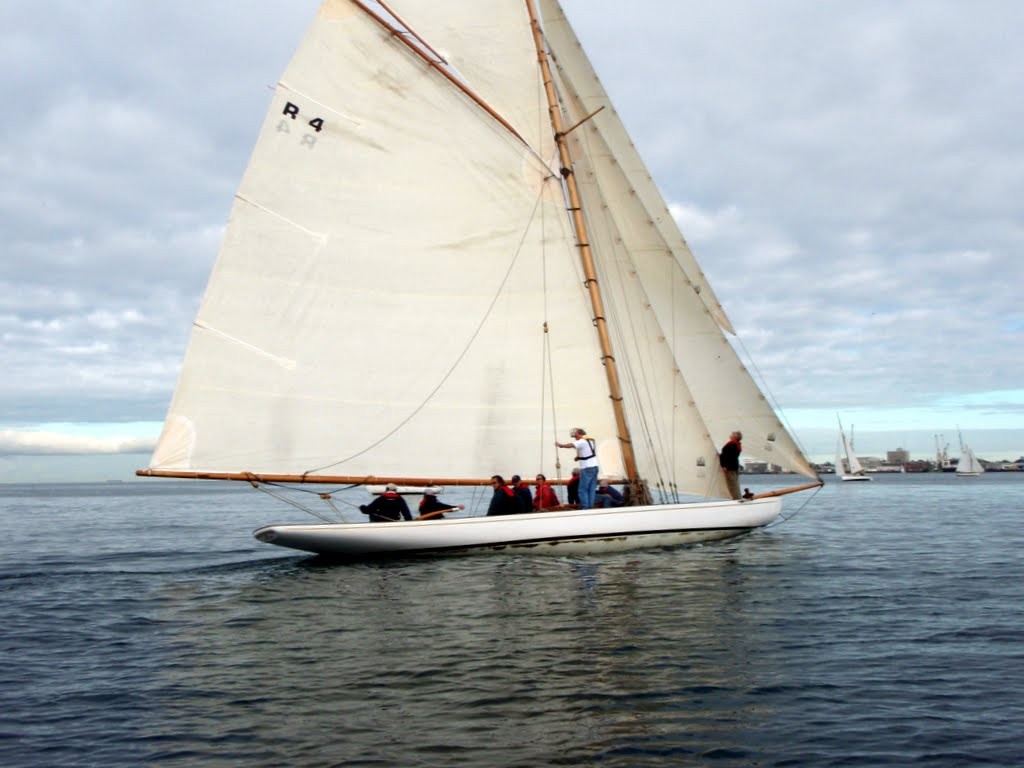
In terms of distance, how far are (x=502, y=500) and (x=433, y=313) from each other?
16.6ft

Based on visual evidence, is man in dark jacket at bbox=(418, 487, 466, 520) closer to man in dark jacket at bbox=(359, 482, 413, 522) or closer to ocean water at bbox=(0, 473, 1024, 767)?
man in dark jacket at bbox=(359, 482, 413, 522)

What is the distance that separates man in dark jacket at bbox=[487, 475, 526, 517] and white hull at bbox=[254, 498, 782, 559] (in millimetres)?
1202

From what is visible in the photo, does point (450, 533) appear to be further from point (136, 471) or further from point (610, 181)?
point (610, 181)

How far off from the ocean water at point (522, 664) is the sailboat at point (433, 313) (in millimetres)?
2505

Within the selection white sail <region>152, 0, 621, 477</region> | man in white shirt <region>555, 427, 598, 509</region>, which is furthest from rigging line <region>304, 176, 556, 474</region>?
man in white shirt <region>555, 427, 598, 509</region>

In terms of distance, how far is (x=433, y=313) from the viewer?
24.0m

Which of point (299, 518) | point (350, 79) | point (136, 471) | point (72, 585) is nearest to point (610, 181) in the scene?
point (350, 79)

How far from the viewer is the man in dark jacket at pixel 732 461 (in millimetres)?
26547

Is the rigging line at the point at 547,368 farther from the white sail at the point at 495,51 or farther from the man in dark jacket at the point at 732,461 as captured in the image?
the man in dark jacket at the point at 732,461

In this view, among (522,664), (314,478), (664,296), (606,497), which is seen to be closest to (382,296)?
(314,478)

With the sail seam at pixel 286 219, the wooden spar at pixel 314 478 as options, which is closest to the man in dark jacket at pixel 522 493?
Answer: the wooden spar at pixel 314 478

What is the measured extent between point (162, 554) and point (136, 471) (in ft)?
32.7

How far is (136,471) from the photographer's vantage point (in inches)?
832

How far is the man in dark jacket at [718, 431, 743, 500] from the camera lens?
26.5 m
